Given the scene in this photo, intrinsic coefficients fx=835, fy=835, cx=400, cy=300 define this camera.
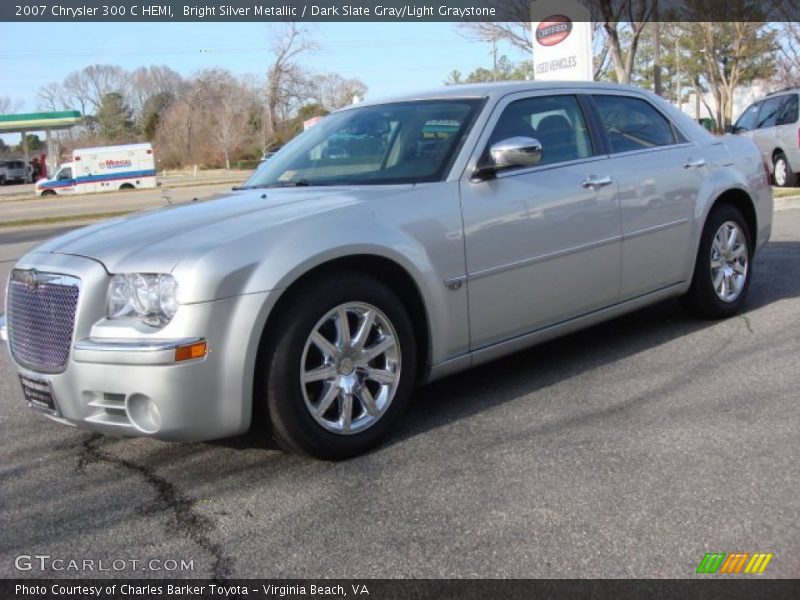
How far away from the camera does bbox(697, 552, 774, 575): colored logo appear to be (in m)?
2.62

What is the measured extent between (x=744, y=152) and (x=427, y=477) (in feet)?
12.7

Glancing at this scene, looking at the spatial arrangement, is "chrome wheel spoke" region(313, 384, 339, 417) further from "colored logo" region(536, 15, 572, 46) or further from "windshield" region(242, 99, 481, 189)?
"colored logo" region(536, 15, 572, 46)

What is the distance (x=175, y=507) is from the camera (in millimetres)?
3297

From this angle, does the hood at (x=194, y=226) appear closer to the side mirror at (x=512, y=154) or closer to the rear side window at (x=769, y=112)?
the side mirror at (x=512, y=154)

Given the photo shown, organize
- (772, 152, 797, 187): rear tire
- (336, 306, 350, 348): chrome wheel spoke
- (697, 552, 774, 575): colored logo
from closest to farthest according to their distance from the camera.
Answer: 1. (697, 552, 774, 575): colored logo
2. (336, 306, 350, 348): chrome wheel spoke
3. (772, 152, 797, 187): rear tire

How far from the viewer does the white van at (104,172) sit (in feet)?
149

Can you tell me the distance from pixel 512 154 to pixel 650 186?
132 cm

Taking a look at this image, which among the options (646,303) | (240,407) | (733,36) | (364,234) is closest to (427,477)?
(240,407)

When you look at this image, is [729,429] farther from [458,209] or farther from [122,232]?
[122,232]

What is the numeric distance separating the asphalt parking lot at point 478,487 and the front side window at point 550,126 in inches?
49.3

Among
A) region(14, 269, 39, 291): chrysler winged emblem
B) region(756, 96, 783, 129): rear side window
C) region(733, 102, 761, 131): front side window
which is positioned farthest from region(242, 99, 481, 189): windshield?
region(733, 102, 761, 131): front side window

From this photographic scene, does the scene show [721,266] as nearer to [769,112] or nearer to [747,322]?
[747,322]

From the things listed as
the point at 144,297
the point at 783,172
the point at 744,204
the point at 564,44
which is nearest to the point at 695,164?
the point at 744,204

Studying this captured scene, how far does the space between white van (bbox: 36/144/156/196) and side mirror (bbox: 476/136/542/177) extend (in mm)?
44803
